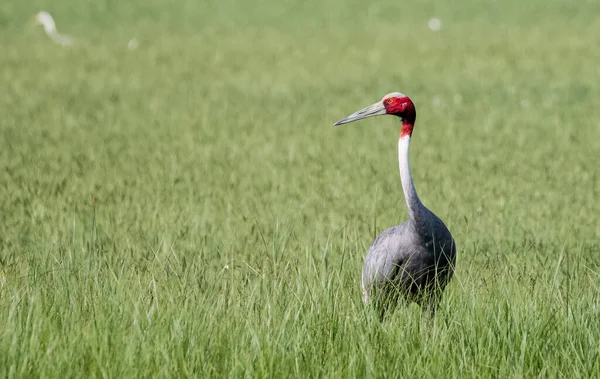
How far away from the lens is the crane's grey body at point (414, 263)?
5.33 m

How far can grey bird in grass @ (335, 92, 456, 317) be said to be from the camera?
5.29m

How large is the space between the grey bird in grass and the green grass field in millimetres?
120

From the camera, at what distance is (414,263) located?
17.6 ft

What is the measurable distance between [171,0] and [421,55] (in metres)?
Result: 9.88

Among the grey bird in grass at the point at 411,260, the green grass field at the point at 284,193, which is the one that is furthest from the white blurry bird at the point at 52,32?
the grey bird in grass at the point at 411,260

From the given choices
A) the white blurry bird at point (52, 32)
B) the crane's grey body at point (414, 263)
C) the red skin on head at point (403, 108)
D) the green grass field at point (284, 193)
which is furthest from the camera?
the white blurry bird at point (52, 32)

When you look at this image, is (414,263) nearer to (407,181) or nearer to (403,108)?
(407,181)

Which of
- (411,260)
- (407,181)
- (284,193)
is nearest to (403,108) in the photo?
(407,181)

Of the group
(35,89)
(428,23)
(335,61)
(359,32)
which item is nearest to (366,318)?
(35,89)

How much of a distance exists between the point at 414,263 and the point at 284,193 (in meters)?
3.67

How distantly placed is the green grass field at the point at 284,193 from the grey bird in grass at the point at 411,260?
120mm

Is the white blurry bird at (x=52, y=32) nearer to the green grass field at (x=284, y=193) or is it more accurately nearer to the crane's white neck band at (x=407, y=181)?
the green grass field at (x=284, y=193)

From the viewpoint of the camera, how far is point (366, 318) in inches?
185

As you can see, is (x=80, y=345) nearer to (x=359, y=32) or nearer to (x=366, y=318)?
(x=366, y=318)
